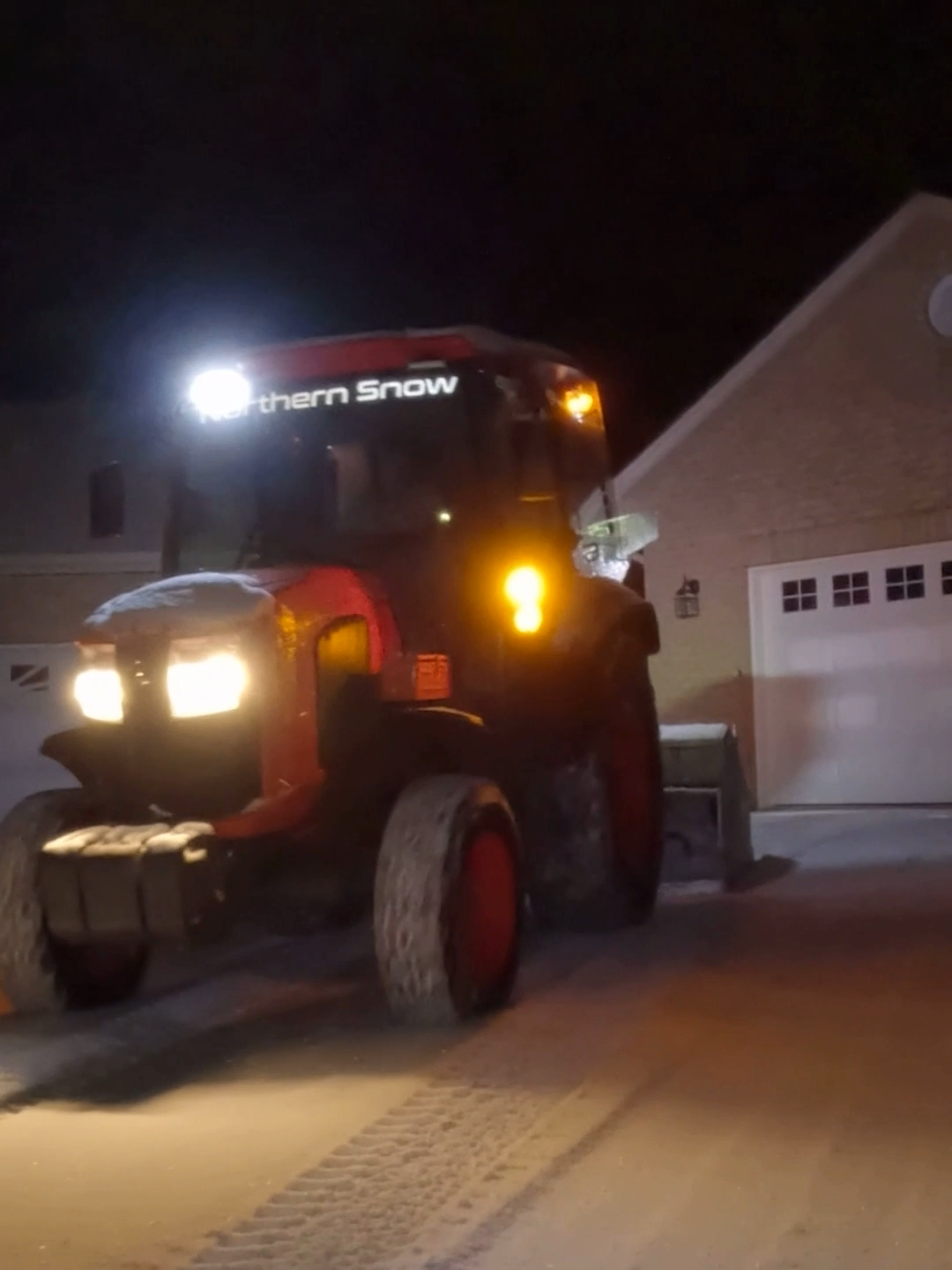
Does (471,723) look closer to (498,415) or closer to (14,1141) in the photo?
(498,415)

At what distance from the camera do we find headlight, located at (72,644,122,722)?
6.77 m

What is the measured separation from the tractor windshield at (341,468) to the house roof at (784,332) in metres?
8.88

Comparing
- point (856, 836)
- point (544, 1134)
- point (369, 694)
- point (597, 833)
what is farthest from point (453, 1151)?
point (856, 836)

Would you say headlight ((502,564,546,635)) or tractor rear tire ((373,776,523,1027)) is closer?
tractor rear tire ((373,776,523,1027))

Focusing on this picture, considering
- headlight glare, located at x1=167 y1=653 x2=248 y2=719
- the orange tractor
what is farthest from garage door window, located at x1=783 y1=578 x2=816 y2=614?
headlight glare, located at x1=167 y1=653 x2=248 y2=719

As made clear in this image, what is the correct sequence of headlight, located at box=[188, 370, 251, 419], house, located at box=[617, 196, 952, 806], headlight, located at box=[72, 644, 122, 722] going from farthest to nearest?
house, located at box=[617, 196, 952, 806]
headlight, located at box=[188, 370, 251, 419]
headlight, located at box=[72, 644, 122, 722]

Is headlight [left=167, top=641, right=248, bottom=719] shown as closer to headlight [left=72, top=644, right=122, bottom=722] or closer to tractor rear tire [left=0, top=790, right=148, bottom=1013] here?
headlight [left=72, top=644, right=122, bottom=722]

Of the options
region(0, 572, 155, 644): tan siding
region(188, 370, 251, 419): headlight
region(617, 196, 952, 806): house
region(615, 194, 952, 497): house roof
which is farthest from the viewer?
region(0, 572, 155, 644): tan siding

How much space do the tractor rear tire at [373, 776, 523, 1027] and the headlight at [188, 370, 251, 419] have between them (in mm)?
2237

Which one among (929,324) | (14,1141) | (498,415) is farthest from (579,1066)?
(929,324)

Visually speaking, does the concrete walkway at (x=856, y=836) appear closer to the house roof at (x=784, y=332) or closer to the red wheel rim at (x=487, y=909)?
the house roof at (x=784, y=332)

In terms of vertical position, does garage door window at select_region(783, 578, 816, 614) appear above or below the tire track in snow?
above

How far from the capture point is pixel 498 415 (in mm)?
7660

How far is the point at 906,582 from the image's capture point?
15.1 meters
